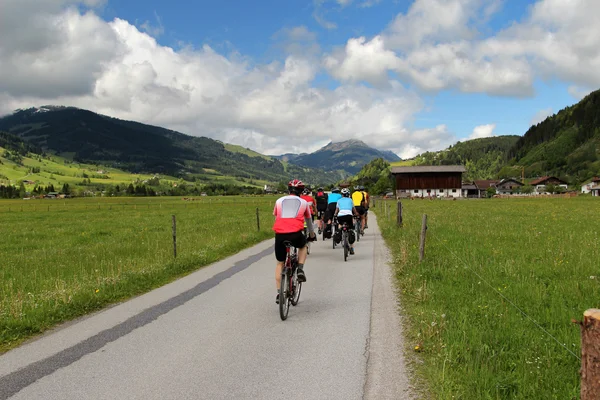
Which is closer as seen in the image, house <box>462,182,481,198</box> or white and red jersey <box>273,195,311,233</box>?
white and red jersey <box>273,195,311,233</box>

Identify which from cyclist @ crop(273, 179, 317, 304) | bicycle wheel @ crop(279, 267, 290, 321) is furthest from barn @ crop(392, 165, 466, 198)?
bicycle wheel @ crop(279, 267, 290, 321)

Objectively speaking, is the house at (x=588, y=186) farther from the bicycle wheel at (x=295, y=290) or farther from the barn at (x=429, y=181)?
the bicycle wheel at (x=295, y=290)

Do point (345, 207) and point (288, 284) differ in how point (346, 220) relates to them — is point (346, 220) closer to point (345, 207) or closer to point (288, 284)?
point (345, 207)

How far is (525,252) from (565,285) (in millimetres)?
4796

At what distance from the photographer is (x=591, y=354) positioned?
114 inches

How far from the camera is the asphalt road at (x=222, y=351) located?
4574 mm

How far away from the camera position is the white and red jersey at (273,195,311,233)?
7.76m

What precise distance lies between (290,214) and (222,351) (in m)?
2.87

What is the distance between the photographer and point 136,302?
876 cm

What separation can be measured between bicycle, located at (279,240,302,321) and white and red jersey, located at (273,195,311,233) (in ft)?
0.88

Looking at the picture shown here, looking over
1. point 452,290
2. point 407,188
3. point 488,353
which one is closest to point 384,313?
point 452,290

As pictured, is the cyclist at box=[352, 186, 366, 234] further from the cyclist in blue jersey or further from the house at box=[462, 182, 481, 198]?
the house at box=[462, 182, 481, 198]

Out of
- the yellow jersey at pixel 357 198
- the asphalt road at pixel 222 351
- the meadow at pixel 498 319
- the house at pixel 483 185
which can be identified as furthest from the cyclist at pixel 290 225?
the house at pixel 483 185

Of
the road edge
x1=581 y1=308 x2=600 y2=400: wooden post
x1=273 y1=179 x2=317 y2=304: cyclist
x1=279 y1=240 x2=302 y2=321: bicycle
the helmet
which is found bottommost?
the road edge
